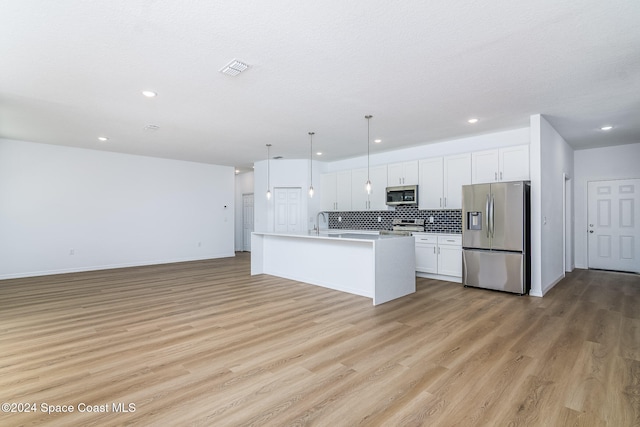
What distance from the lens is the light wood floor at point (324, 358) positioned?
197cm

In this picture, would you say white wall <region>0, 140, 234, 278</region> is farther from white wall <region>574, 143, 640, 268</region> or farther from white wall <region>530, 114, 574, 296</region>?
white wall <region>574, 143, 640, 268</region>

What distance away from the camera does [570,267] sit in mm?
6781

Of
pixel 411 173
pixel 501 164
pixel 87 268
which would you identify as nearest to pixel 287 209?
pixel 411 173

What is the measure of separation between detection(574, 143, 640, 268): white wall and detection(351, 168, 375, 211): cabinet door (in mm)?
4754

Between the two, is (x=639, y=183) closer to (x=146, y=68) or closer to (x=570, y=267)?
(x=570, y=267)

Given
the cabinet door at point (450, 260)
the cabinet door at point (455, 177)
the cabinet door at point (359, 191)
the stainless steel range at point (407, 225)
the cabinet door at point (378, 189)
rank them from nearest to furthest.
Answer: the cabinet door at point (450, 260) → the cabinet door at point (455, 177) → the stainless steel range at point (407, 225) → the cabinet door at point (378, 189) → the cabinet door at point (359, 191)

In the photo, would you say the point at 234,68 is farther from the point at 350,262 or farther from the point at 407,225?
the point at 407,225

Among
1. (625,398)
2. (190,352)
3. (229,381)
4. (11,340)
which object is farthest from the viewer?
(11,340)

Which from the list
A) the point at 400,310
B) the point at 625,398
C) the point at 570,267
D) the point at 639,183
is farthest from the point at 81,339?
the point at 639,183

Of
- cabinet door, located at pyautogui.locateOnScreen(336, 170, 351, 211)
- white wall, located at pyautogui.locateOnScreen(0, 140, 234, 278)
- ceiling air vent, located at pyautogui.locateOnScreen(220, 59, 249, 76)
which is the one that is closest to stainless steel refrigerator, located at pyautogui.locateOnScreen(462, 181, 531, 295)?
cabinet door, located at pyautogui.locateOnScreen(336, 170, 351, 211)

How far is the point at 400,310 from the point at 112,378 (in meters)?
3.10

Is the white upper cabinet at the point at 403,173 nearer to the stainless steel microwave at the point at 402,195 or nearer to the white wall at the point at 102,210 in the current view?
the stainless steel microwave at the point at 402,195

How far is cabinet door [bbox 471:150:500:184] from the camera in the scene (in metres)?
5.48

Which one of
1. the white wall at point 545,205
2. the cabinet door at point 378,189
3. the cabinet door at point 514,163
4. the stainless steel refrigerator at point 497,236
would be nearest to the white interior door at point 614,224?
the white wall at point 545,205
